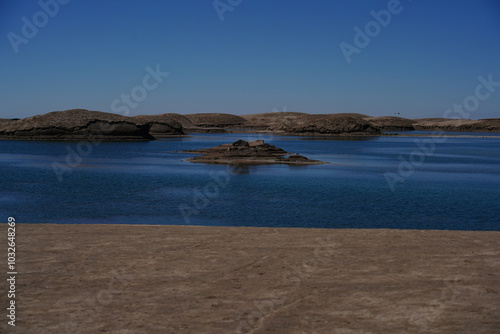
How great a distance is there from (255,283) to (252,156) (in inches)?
1567

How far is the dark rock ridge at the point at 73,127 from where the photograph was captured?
95375 millimetres

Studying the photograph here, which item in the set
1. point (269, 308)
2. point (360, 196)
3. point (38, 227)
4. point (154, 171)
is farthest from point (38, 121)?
point (269, 308)

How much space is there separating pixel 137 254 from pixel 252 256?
2.00 m

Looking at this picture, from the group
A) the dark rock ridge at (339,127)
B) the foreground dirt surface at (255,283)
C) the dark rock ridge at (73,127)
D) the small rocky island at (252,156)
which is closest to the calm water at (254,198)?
the small rocky island at (252,156)

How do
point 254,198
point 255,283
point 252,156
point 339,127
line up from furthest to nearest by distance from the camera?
point 339,127
point 252,156
point 254,198
point 255,283

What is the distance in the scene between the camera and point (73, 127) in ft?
310

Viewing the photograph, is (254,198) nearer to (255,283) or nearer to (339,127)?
(255,283)

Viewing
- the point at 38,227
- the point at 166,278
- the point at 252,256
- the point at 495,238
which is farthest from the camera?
the point at 38,227

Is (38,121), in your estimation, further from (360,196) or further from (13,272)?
(13,272)

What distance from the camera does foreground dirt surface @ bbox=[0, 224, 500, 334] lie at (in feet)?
17.8

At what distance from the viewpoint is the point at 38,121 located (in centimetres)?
9756

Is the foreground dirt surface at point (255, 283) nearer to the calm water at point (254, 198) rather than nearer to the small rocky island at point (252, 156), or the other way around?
the calm water at point (254, 198)

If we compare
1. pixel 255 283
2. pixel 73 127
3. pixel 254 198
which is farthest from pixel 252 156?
pixel 73 127

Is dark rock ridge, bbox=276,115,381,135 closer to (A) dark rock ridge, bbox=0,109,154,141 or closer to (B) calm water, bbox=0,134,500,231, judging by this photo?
(A) dark rock ridge, bbox=0,109,154,141
